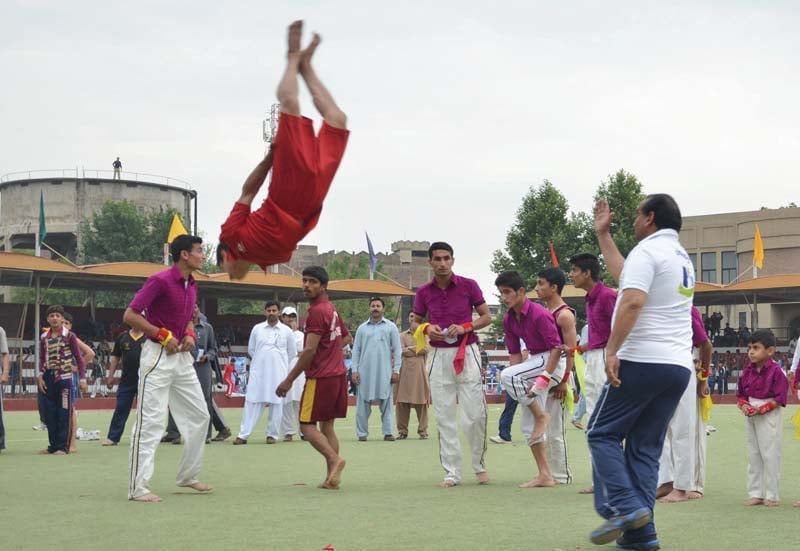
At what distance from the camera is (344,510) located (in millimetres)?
8789

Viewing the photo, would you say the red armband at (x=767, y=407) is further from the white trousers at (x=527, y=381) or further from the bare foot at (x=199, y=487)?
Answer: the bare foot at (x=199, y=487)

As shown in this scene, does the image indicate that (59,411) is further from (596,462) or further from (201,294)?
(201,294)

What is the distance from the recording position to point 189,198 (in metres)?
85.1

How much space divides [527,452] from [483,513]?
249 inches

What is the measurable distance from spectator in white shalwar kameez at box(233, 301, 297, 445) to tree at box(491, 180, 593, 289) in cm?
4246

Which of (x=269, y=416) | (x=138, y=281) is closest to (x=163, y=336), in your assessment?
(x=269, y=416)

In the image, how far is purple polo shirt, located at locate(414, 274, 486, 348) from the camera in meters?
11.0

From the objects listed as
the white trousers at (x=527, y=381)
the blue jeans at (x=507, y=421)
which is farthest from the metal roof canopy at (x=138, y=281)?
the white trousers at (x=527, y=381)

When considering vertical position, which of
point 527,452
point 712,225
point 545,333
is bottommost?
point 527,452

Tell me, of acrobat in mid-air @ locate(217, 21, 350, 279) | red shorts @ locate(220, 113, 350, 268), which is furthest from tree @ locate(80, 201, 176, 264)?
red shorts @ locate(220, 113, 350, 268)

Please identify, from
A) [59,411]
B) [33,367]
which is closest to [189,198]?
[33,367]

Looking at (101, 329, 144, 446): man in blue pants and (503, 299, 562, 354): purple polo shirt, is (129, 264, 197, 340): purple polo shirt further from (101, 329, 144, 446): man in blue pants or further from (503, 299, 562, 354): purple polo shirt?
(101, 329, 144, 446): man in blue pants

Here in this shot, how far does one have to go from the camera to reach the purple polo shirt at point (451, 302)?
11023mm

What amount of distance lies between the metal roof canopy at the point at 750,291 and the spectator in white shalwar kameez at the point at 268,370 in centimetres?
2122
